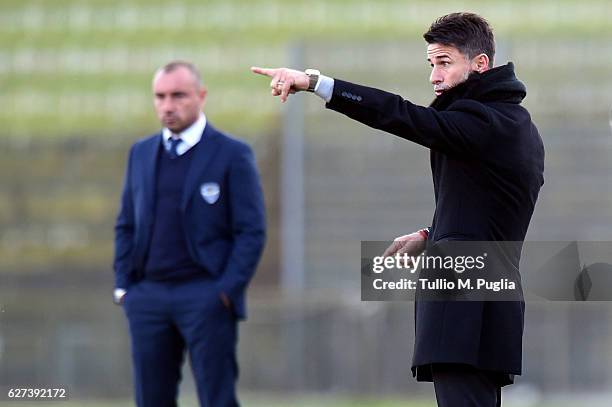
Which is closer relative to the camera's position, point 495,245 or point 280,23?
point 495,245

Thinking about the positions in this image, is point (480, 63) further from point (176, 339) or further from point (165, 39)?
point (165, 39)

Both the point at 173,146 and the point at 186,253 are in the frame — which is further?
the point at 173,146

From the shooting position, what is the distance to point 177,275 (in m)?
A: 5.12

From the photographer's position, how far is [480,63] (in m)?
3.67

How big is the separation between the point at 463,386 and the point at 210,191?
6.33 feet

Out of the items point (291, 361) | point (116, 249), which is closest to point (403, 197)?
point (291, 361)

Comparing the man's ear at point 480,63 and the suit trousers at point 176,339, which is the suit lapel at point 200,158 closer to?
the suit trousers at point 176,339

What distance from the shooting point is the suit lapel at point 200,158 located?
5.19 meters

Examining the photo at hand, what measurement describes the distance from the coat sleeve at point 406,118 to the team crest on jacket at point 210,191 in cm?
176

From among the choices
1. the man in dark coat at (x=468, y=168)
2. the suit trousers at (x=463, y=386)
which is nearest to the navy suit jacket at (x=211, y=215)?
the man in dark coat at (x=468, y=168)

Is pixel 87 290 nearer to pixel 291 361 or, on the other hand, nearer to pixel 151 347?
pixel 291 361

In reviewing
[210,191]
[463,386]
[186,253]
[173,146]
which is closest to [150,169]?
[173,146]

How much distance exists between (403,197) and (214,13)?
4582mm

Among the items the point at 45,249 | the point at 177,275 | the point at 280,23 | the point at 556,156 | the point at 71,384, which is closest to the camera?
the point at 177,275
